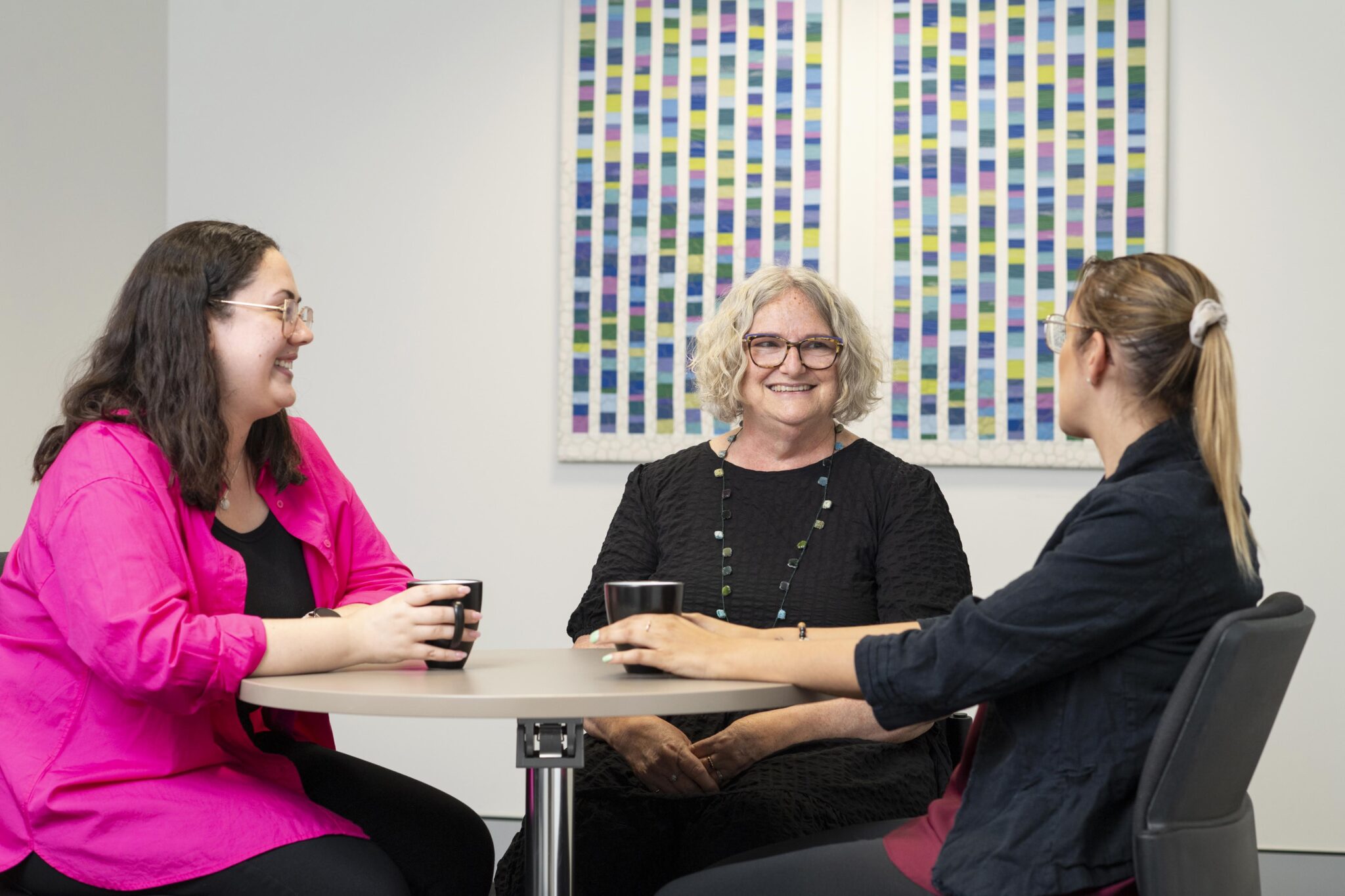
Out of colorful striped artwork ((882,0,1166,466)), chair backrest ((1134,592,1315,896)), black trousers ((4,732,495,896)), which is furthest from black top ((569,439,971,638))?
colorful striped artwork ((882,0,1166,466))

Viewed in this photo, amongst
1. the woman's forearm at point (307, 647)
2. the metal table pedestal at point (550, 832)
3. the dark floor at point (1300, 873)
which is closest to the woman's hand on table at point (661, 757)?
the metal table pedestal at point (550, 832)

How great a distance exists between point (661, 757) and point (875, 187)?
206 cm

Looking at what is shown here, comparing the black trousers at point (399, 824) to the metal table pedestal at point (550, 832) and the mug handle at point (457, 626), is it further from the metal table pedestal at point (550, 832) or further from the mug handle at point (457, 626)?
the mug handle at point (457, 626)

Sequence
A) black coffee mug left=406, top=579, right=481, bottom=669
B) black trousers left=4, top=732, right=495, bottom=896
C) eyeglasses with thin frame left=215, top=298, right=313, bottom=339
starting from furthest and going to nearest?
eyeglasses with thin frame left=215, top=298, right=313, bottom=339, black trousers left=4, top=732, right=495, bottom=896, black coffee mug left=406, top=579, right=481, bottom=669

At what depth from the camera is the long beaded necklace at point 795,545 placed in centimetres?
218

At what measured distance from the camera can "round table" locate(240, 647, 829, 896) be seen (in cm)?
129

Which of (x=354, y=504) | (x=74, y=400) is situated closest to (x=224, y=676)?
(x=74, y=400)

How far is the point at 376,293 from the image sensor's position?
148 inches

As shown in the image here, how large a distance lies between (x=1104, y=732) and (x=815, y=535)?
37.3 inches

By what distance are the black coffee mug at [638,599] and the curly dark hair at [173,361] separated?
1.86ft

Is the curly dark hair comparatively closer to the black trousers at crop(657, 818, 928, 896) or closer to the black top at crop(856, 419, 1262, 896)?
the black trousers at crop(657, 818, 928, 896)

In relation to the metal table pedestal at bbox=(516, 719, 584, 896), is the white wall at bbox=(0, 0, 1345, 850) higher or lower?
higher

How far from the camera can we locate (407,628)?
151cm

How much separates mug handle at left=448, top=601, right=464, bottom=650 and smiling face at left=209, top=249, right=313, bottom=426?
17.7 inches
